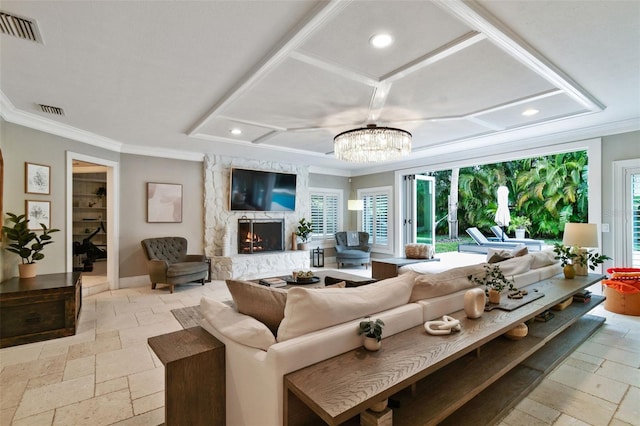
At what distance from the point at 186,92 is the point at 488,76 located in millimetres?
3061

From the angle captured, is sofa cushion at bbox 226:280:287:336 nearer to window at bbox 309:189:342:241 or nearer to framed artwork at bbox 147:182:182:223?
framed artwork at bbox 147:182:182:223

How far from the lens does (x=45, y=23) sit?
2059 millimetres

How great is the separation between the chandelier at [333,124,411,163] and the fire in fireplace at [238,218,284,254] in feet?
11.5

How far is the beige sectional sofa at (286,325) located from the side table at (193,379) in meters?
0.06

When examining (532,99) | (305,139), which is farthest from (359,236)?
(532,99)

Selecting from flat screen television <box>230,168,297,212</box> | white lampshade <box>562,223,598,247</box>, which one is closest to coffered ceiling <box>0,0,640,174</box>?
white lampshade <box>562,223,598,247</box>

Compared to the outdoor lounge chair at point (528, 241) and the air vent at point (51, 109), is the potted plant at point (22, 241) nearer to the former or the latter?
the air vent at point (51, 109)

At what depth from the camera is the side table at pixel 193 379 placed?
156cm

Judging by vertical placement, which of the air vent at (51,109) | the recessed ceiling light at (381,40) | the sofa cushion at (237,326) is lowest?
the sofa cushion at (237,326)

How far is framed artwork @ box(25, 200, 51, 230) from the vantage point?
396 cm

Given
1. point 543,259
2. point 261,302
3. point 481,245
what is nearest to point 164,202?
point 261,302

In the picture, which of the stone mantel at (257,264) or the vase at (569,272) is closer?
the vase at (569,272)

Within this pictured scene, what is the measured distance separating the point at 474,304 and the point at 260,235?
562cm

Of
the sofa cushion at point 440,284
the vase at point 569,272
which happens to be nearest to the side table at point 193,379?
the sofa cushion at point 440,284
